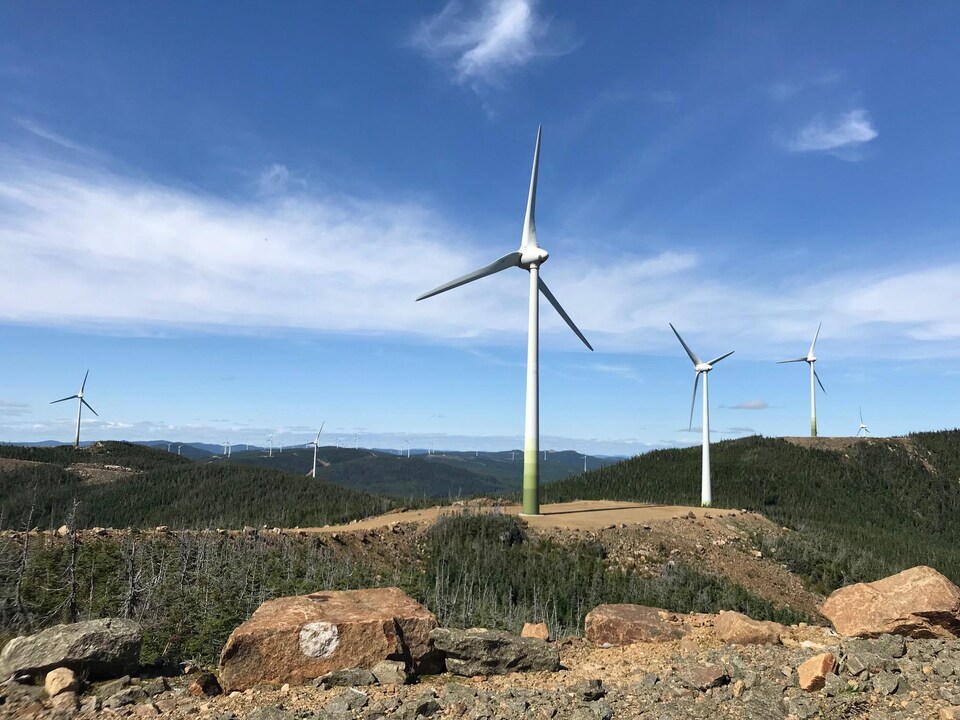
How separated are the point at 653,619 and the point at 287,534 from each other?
1801 cm

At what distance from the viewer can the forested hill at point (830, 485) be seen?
47.2m

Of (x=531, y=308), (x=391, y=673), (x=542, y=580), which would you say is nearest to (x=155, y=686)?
(x=391, y=673)

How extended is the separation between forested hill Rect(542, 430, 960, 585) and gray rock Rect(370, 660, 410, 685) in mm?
36681

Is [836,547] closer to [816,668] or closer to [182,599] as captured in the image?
[816,668]

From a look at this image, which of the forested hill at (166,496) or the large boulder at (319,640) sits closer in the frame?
the large boulder at (319,640)

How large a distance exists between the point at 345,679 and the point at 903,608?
8779mm

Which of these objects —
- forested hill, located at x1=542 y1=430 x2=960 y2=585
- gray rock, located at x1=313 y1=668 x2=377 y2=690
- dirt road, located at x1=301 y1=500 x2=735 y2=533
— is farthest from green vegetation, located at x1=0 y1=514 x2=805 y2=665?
forested hill, located at x1=542 y1=430 x2=960 y2=585

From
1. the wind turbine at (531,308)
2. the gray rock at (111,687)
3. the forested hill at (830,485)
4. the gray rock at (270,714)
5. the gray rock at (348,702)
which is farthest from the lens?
the forested hill at (830,485)

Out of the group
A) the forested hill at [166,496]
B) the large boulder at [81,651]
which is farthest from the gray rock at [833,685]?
the forested hill at [166,496]

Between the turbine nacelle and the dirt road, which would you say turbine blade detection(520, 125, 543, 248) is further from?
the dirt road

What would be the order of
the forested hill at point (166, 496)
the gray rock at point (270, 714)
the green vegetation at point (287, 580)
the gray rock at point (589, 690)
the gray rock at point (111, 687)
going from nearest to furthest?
the gray rock at point (270, 714), the gray rock at point (111, 687), the gray rock at point (589, 690), the green vegetation at point (287, 580), the forested hill at point (166, 496)

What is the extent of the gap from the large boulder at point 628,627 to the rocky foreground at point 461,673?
2.67ft

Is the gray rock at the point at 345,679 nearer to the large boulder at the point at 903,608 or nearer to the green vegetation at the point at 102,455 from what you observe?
the large boulder at the point at 903,608

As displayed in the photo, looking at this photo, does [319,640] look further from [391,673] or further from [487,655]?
[487,655]
